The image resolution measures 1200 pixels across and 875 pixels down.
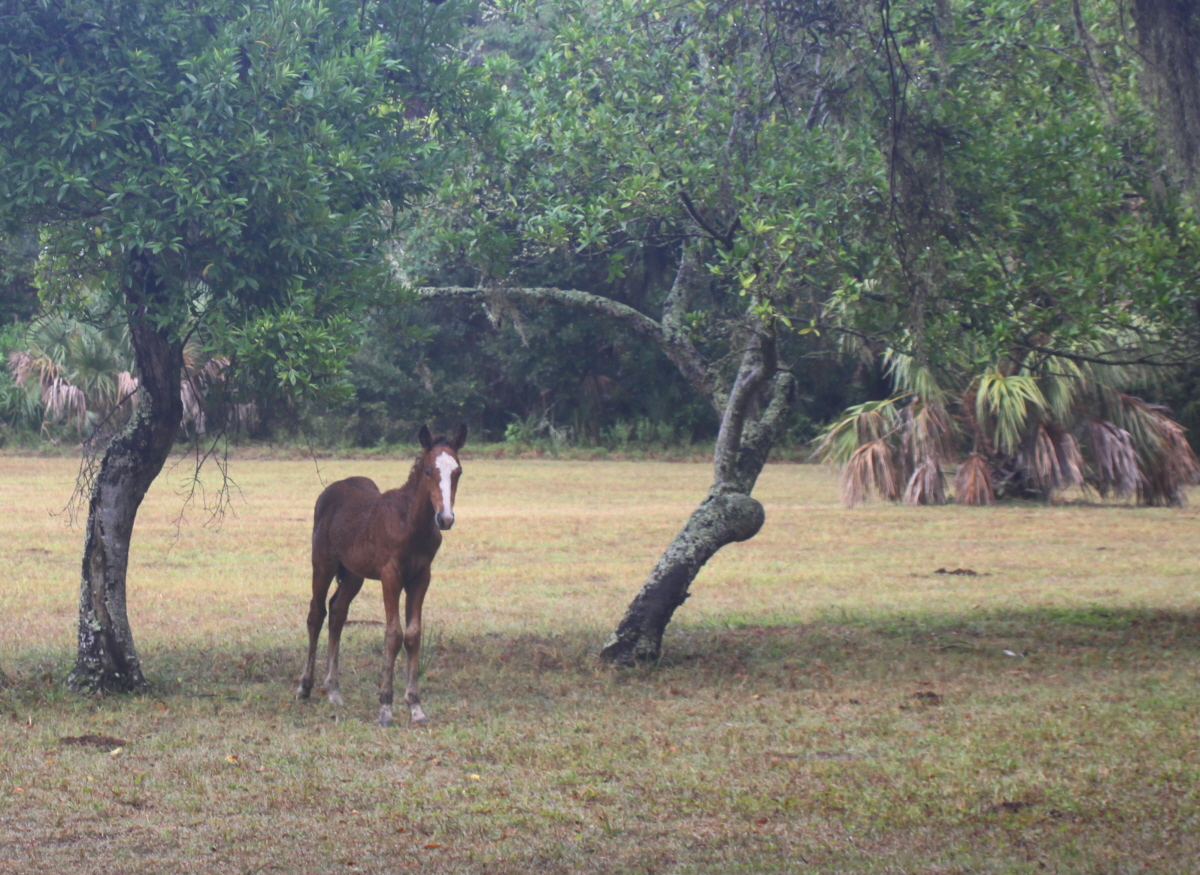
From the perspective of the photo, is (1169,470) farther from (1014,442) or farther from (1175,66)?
(1175,66)

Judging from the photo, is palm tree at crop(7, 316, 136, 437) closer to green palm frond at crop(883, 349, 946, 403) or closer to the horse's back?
green palm frond at crop(883, 349, 946, 403)

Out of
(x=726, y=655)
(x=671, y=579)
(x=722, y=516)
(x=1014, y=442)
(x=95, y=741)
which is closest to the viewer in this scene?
(x=95, y=741)

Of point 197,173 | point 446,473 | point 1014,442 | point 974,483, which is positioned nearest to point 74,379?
point 974,483

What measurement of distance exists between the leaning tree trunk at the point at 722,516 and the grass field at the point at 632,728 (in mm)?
355

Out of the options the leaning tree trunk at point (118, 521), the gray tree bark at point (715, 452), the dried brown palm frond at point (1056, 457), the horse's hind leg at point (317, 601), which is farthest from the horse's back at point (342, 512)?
the dried brown palm frond at point (1056, 457)

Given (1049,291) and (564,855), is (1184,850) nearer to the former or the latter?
(564,855)

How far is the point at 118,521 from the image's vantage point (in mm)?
7961

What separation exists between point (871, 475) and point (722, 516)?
501 inches

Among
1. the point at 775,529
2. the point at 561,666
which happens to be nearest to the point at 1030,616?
the point at 561,666

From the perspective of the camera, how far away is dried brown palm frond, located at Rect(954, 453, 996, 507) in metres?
21.6

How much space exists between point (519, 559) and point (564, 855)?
34.2 feet

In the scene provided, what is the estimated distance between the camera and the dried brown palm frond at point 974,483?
850 inches

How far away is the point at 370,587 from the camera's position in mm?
13898

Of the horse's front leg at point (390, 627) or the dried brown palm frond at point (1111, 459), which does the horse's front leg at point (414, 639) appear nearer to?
the horse's front leg at point (390, 627)
